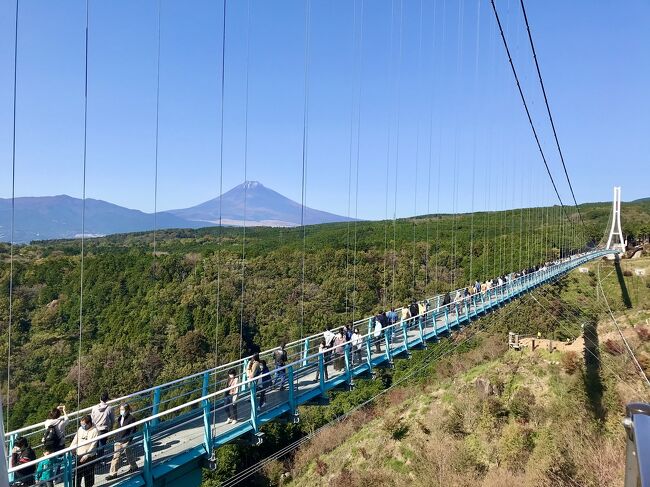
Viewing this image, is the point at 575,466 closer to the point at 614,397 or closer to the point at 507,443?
the point at 507,443

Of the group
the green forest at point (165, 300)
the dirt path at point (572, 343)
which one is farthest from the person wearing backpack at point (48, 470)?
Answer: the dirt path at point (572, 343)

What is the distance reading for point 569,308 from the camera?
37969 millimetres

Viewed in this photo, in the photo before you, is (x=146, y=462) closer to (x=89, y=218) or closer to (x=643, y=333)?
(x=643, y=333)

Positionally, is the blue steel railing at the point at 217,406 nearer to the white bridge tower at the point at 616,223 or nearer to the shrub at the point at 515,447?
the shrub at the point at 515,447

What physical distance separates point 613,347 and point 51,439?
25.0 metres

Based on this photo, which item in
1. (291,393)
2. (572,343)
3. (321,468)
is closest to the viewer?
(291,393)

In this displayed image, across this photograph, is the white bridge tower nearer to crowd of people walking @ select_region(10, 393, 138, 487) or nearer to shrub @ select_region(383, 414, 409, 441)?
shrub @ select_region(383, 414, 409, 441)

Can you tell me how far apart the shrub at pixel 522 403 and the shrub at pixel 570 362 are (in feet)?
7.66

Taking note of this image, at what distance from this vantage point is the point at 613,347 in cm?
2302

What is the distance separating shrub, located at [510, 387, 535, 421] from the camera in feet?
61.3

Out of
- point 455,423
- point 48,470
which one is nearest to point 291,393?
point 48,470

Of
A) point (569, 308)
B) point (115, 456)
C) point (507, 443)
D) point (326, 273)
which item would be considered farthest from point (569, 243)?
point (115, 456)

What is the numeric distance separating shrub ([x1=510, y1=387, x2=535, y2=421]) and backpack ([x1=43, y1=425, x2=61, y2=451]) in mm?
17883

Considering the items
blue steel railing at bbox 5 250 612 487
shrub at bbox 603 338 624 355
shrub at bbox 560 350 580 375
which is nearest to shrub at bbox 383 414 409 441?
shrub at bbox 560 350 580 375
